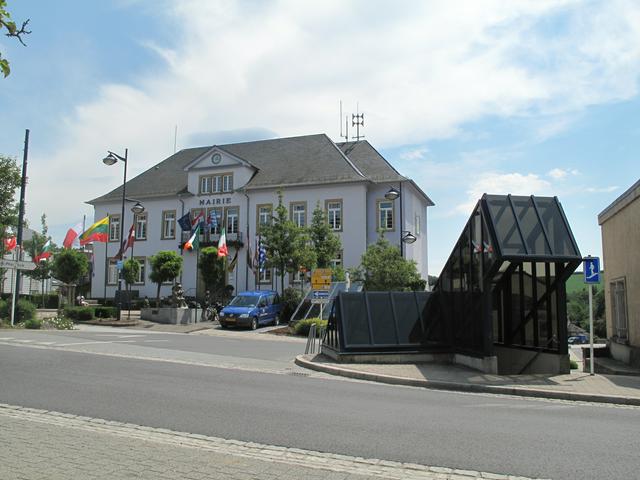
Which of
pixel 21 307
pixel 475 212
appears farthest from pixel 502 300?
pixel 21 307

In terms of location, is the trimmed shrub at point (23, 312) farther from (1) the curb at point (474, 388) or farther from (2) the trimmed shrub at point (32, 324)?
(1) the curb at point (474, 388)

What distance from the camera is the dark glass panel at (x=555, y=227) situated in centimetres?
1322

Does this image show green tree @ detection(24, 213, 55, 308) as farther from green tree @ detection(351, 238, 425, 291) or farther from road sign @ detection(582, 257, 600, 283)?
road sign @ detection(582, 257, 600, 283)

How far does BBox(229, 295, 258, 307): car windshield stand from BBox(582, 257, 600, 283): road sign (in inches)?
795

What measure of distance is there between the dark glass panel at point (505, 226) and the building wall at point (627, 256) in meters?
3.89

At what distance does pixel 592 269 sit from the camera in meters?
13.6

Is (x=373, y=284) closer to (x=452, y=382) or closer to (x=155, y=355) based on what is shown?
(x=155, y=355)

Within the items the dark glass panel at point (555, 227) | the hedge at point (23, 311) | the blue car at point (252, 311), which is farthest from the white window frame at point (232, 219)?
the dark glass panel at point (555, 227)

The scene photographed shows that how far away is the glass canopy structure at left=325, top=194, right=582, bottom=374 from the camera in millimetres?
13406

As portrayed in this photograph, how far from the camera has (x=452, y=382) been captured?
1206 centimetres

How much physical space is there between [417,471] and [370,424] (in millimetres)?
2140

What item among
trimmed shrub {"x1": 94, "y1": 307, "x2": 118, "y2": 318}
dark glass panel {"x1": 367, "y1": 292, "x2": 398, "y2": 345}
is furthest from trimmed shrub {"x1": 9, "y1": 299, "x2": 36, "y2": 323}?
dark glass panel {"x1": 367, "y1": 292, "x2": 398, "y2": 345}

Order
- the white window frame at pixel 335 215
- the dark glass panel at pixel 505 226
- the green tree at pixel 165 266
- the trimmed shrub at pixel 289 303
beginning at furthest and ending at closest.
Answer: the white window frame at pixel 335 215 < the trimmed shrub at pixel 289 303 < the green tree at pixel 165 266 < the dark glass panel at pixel 505 226

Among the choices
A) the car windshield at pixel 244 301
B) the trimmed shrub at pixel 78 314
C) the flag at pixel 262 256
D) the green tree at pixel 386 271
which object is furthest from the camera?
the flag at pixel 262 256
